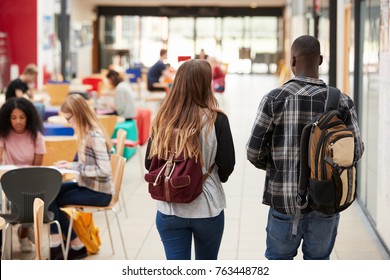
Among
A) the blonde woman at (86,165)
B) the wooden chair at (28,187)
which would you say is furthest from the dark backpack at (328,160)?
the blonde woman at (86,165)

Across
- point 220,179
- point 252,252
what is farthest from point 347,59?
point 220,179

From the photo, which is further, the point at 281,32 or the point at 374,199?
the point at 281,32

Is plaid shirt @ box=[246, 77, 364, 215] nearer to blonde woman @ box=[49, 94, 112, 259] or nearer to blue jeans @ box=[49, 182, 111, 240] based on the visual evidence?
blonde woman @ box=[49, 94, 112, 259]

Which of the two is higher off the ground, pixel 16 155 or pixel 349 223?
pixel 16 155

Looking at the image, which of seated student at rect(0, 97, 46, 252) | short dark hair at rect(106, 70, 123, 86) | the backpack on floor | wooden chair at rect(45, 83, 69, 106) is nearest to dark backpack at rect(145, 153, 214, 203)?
the backpack on floor

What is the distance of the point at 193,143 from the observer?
4469 mm

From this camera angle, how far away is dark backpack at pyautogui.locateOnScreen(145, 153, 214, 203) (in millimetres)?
4438

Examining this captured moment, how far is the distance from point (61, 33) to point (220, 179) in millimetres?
24089

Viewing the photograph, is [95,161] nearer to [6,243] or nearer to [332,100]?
[6,243]

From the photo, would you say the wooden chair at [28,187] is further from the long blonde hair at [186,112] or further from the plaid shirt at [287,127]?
the plaid shirt at [287,127]

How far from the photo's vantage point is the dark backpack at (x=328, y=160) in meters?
4.08

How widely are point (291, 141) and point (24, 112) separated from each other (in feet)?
12.8

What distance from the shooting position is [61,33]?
2808 cm
